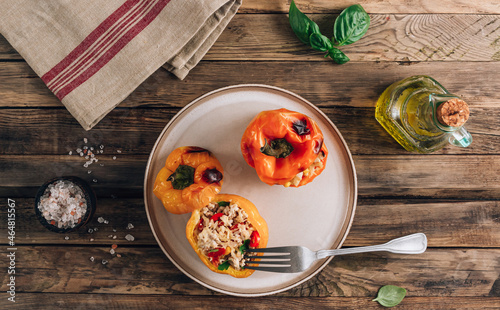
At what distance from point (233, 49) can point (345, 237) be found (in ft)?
3.38

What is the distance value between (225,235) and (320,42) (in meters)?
0.96

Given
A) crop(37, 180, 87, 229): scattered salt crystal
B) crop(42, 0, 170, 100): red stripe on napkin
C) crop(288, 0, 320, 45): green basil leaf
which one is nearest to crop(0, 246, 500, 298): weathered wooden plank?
crop(37, 180, 87, 229): scattered salt crystal

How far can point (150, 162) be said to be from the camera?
1437mm

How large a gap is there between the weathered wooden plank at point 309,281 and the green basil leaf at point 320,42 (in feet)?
3.33

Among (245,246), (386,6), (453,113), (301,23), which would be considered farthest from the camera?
(386,6)

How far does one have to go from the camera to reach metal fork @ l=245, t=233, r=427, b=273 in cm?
138

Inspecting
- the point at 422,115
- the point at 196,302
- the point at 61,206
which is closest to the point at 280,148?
the point at 422,115

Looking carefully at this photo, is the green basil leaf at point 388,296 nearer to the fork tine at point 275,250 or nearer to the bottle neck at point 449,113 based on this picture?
the fork tine at point 275,250

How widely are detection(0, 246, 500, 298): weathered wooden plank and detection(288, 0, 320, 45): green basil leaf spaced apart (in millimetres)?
1093

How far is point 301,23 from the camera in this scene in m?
1.48

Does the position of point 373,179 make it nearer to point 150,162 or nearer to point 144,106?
point 150,162

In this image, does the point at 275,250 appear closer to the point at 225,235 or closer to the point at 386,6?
the point at 225,235

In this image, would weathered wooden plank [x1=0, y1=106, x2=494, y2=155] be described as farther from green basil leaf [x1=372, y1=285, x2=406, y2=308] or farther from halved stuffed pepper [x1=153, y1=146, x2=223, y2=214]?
green basil leaf [x1=372, y1=285, x2=406, y2=308]

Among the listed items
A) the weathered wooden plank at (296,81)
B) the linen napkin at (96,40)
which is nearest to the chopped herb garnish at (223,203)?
the weathered wooden plank at (296,81)
